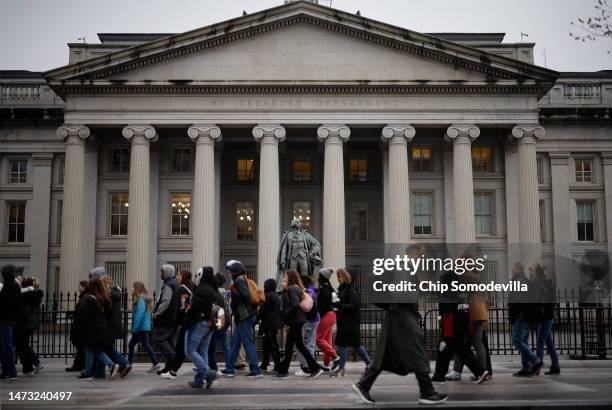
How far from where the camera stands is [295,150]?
41.7 meters

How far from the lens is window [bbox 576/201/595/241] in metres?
41.6

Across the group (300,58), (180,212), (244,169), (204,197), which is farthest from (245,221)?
(300,58)

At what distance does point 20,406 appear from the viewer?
1035 centimetres

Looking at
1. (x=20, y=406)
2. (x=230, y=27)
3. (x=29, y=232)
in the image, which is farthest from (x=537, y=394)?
(x=29, y=232)

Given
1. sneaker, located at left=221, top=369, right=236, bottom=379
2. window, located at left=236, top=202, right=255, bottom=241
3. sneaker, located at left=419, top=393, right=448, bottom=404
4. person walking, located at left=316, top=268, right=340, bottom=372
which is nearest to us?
sneaker, located at left=419, top=393, right=448, bottom=404

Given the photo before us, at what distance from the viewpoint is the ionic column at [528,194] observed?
116 ft

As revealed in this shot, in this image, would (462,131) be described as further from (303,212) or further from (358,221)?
(303,212)

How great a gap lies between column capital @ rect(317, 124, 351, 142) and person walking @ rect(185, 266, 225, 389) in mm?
23630

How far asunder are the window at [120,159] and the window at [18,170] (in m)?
5.92

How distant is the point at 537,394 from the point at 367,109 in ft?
86.8

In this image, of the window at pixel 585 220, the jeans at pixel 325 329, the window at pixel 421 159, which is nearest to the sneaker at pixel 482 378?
the jeans at pixel 325 329

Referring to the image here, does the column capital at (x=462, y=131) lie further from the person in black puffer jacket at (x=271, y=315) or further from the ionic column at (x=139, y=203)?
the person in black puffer jacket at (x=271, y=315)

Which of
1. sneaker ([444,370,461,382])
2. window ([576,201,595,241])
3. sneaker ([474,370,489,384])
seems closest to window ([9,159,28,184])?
window ([576,201,595,241])

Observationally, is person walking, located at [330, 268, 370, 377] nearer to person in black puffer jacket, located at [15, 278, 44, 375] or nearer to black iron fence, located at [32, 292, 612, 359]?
black iron fence, located at [32, 292, 612, 359]
